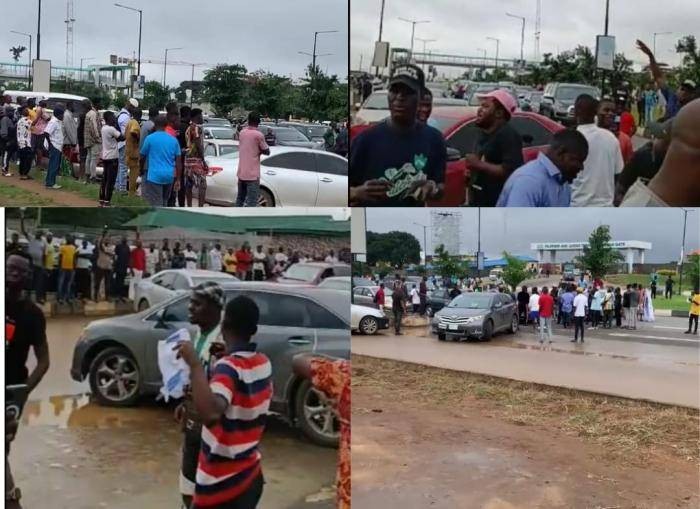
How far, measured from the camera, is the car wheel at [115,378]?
327 cm

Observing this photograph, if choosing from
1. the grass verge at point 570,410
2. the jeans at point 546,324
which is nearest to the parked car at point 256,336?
the jeans at point 546,324

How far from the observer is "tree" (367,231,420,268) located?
3.85 metres

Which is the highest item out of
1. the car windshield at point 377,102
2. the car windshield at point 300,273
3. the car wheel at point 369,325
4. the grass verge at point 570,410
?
the car windshield at point 377,102

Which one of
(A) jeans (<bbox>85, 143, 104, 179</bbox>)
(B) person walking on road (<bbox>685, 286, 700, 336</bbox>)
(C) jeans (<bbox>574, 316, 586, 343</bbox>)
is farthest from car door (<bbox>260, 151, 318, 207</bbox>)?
(B) person walking on road (<bbox>685, 286, 700, 336</bbox>)

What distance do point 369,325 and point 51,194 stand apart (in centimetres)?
223

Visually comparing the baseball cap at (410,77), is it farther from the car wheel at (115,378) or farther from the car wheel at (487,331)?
the car wheel at (115,378)

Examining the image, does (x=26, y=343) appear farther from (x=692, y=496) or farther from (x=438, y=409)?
(x=692, y=496)

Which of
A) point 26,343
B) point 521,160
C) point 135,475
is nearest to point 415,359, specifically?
point 521,160

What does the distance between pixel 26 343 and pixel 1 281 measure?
296 mm

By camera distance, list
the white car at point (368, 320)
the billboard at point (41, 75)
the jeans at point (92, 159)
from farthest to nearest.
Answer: the jeans at point (92, 159) < the white car at point (368, 320) < the billboard at point (41, 75)

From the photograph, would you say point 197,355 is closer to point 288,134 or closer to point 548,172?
point 288,134

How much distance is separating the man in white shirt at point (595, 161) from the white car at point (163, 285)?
6.30 feet

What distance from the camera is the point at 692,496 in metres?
5.15

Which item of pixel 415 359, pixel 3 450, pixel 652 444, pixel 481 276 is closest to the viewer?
pixel 3 450
